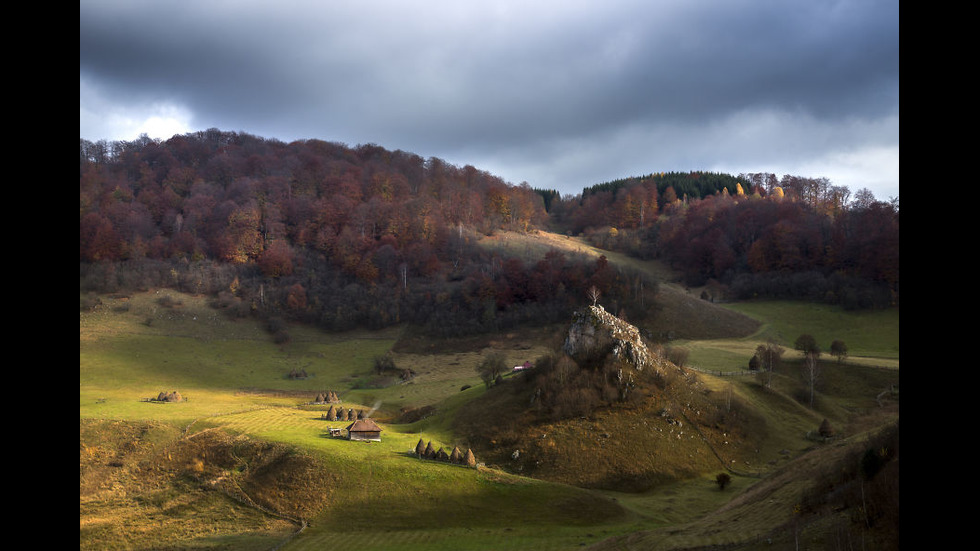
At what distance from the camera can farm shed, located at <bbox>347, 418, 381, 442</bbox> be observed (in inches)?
1205

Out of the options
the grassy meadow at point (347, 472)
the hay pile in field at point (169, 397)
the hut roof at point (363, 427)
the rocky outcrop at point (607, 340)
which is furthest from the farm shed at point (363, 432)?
the hay pile in field at point (169, 397)

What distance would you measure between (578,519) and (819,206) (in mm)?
93975

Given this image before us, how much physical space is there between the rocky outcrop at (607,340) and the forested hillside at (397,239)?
28.8m

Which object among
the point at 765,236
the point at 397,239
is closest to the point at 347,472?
the point at 397,239

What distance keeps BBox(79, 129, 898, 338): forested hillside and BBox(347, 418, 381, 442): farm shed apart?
117ft

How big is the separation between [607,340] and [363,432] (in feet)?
49.7

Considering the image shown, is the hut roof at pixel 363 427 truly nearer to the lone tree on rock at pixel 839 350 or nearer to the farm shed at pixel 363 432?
the farm shed at pixel 363 432

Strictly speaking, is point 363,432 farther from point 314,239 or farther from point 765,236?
point 765,236

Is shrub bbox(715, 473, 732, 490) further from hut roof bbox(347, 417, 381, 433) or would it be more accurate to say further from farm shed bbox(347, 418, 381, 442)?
hut roof bbox(347, 417, 381, 433)

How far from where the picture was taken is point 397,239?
8838cm
